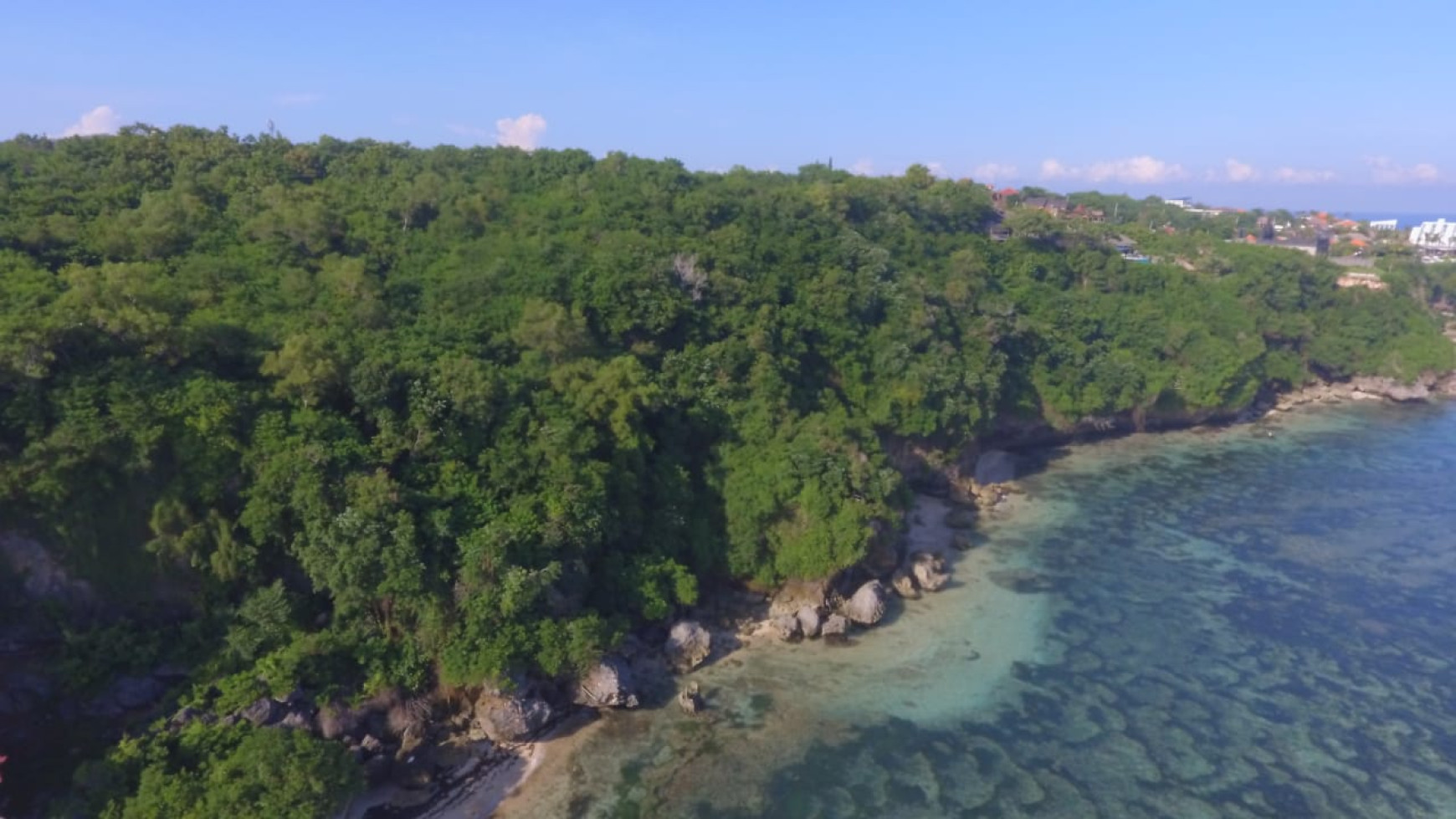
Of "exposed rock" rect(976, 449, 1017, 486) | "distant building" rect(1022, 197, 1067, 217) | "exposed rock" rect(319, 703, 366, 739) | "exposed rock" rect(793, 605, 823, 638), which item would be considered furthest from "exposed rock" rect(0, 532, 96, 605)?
"distant building" rect(1022, 197, 1067, 217)

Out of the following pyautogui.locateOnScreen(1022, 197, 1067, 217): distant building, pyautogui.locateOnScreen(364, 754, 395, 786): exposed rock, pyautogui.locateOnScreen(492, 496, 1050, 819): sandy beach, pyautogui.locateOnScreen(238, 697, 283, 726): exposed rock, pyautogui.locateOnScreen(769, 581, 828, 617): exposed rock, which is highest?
pyautogui.locateOnScreen(1022, 197, 1067, 217): distant building

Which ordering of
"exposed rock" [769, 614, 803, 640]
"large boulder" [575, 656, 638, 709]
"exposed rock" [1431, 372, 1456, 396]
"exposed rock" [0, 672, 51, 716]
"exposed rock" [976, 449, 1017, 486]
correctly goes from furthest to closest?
"exposed rock" [1431, 372, 1456, 396], "exposed rock" [976, 449, 1017, 486], "exposed rock" [769, 614, 803, 640], "large boulder" [575, 656, 638, 709], "exposed rock" [0, 672, 51, 716]

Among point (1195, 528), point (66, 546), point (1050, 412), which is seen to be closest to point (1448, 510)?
point (1195, 528)

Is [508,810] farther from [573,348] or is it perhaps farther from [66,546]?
[573,348]

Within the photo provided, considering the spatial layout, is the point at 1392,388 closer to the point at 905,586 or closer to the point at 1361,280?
the point at 1361,280

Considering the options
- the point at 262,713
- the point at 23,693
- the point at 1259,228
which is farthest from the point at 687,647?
the point at 1259,228

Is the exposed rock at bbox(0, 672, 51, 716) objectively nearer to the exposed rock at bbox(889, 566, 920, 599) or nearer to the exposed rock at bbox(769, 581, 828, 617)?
the exposed rock at bbox(769, 581, 828, 617)

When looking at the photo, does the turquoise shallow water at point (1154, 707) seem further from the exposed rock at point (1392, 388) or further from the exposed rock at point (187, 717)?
the exposed rock at point (1392, 388)
